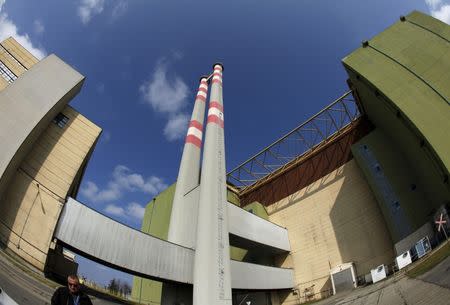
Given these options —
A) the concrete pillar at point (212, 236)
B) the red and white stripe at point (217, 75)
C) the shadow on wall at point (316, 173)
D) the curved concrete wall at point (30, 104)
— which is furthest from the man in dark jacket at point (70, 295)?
the red and white stripe at point (217, 75)

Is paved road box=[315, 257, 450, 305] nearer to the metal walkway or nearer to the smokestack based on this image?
the metal walkway

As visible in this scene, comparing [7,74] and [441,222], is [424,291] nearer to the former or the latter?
[441,222]

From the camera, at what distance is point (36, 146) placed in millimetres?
23547

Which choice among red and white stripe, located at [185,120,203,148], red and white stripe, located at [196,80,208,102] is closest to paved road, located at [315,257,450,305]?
red and white stripe, located at [185,120,203,148]

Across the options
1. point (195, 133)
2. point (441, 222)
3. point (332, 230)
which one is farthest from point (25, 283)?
point (332, 230)

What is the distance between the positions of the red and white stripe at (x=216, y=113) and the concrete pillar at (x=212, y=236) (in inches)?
108

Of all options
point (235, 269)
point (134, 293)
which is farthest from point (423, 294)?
point (134, 293)

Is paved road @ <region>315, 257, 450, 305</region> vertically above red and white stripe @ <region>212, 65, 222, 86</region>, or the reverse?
red and white stripe @ <region>212, 65, 222, 86</region>

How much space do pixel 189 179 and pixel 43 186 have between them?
13.6m

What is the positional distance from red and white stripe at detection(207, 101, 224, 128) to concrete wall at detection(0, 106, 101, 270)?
39.2 feet

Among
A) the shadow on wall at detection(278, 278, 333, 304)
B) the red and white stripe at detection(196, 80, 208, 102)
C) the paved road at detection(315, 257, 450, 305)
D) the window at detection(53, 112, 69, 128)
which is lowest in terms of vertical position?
the paved road at detection(315, 257, 450, 305)

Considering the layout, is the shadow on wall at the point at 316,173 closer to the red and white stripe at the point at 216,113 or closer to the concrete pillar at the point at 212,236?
the red and white stripe at the point at 216,113

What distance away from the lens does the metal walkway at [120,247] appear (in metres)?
19.6

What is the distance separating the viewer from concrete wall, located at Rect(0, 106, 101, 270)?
1917 cm
